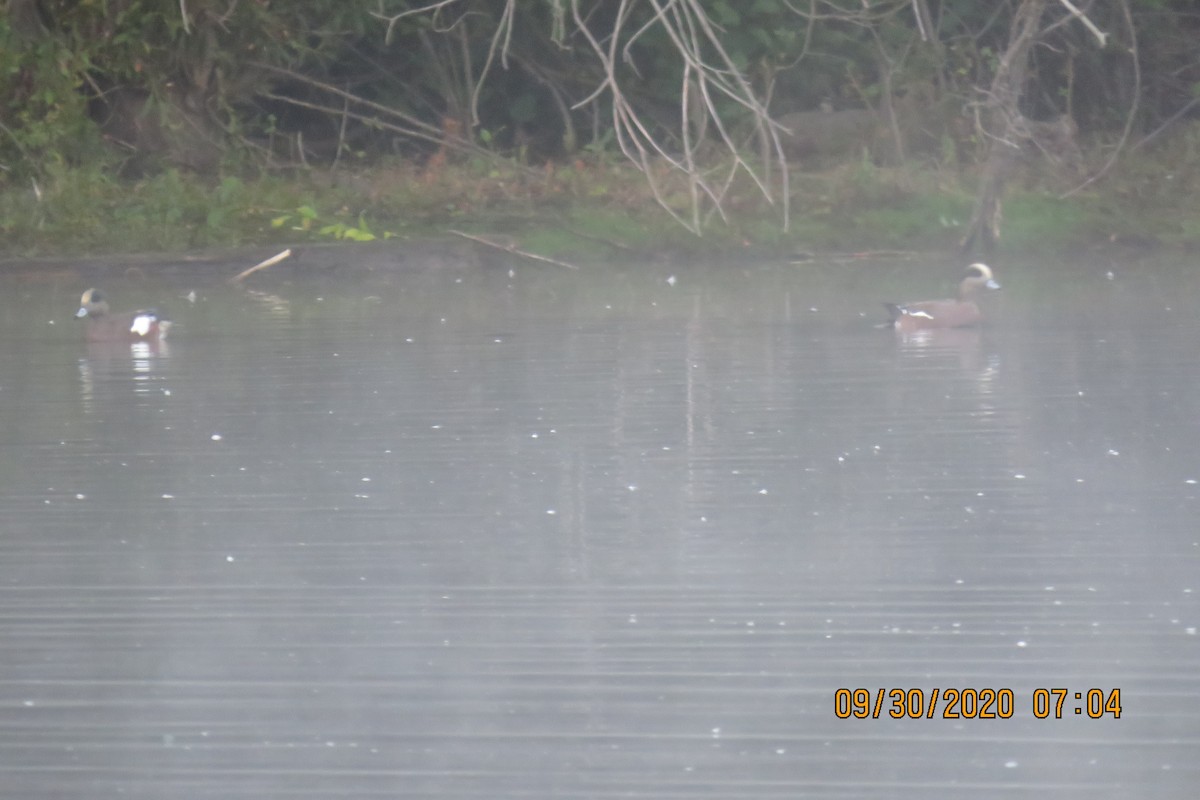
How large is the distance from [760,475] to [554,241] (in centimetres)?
1255

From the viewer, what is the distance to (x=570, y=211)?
67.4ft

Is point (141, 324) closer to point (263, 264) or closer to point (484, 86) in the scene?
point (263, 264)

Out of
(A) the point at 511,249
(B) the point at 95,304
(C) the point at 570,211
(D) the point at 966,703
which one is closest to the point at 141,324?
(B) the point at 95,304

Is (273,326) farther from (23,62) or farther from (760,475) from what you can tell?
(23,62)

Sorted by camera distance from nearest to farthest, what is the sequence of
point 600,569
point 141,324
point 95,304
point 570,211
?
1. point 600,569
2. point 141,324
3. point 95,304
4. point 570,211

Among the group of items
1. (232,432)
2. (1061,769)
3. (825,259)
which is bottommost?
(825,259)

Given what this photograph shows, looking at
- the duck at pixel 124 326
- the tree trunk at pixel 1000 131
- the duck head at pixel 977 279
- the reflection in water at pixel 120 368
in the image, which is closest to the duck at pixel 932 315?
the duck head at pixel 977 279

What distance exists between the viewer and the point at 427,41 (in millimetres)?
23281

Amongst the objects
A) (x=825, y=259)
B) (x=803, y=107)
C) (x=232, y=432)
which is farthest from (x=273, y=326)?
(x=803, y=107)

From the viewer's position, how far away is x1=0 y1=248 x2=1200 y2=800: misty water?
4.48m

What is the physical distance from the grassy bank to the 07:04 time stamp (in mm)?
15182

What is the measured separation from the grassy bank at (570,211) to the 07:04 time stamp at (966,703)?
49.8 ft

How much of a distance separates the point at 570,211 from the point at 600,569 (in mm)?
14704

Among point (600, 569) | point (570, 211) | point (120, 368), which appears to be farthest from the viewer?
point (570, 211)
